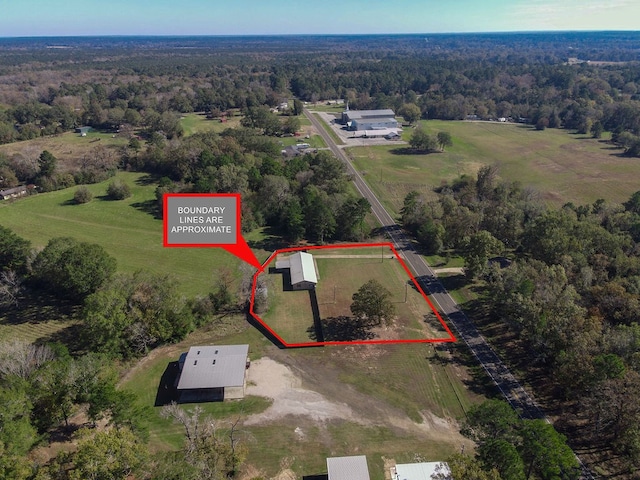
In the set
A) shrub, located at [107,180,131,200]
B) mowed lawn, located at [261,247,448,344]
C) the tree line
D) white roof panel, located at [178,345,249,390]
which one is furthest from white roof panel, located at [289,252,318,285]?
shrub, located at [107,180,131,200]

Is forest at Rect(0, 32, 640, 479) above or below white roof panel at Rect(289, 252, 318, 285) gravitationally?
above

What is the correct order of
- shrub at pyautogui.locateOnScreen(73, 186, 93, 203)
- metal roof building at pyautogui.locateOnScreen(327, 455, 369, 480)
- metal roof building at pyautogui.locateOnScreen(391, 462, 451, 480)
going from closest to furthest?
metal roof building at pyautogui.locateOnScreen(391, 462, 451, 480) → metal roof building at pyautogui.locateOnScreen(327, 455, 369, 480) → shrub at pyautogui.locateOnScreen(73, 186, 93, 203)

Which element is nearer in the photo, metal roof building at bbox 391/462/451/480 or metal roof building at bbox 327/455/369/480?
metal roof building at bbox 391/462/451/480

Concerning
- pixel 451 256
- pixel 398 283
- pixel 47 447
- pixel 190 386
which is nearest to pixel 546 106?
pixel 451 256

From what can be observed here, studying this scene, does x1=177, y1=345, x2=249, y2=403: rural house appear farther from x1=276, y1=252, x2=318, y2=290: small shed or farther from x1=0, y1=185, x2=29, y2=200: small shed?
x1=0, y1=185, x2=29, y2=200: small shed

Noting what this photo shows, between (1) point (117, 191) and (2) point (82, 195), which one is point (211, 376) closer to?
(1) point (117, 191)

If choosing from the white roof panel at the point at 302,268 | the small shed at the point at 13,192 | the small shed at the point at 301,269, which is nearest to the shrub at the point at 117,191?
the small shed at the point at 13,192

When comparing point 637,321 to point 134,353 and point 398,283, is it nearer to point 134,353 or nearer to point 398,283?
point 398,283

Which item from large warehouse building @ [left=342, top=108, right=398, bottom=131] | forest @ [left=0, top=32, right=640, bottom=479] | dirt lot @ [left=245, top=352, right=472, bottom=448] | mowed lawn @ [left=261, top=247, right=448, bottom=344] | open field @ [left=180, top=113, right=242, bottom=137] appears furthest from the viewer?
large warehouse building @ [left=342, top=108, right=398, bottom=131]

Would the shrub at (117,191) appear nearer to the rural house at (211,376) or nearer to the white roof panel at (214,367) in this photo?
the white roof panel at (214,367)
